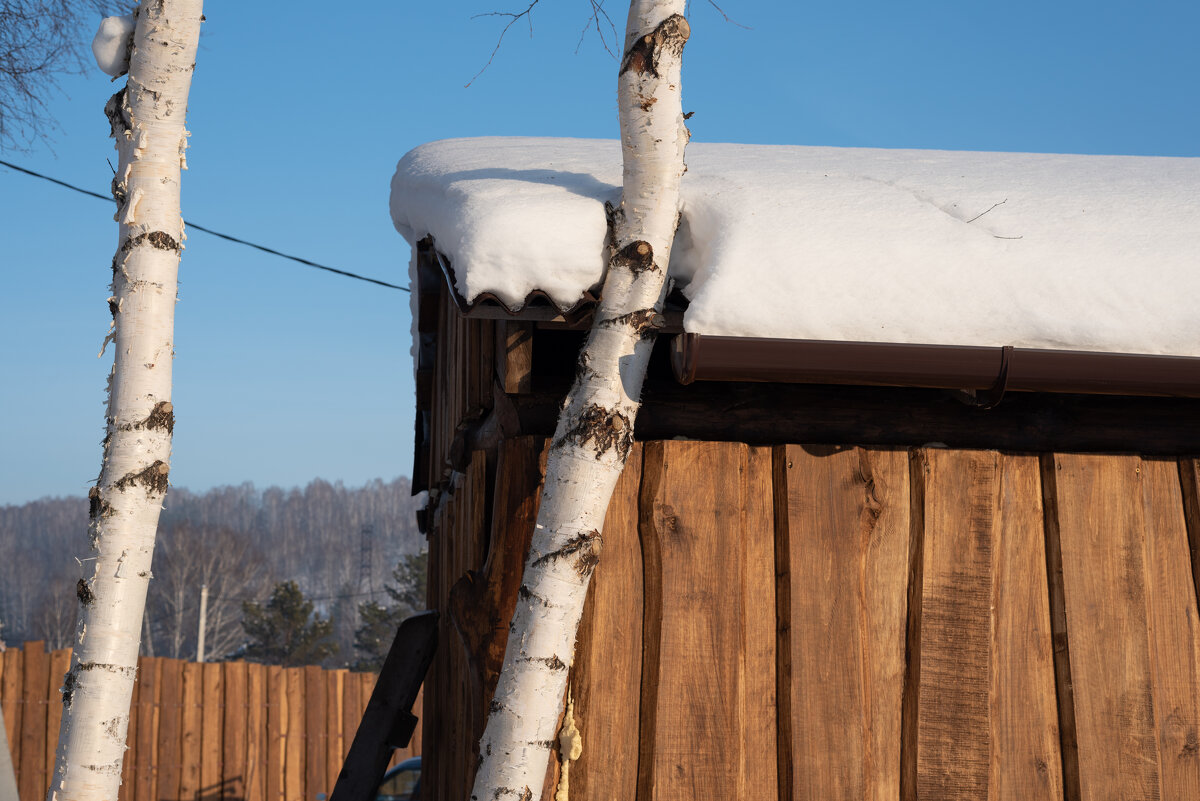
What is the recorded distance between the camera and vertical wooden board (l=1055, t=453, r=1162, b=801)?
2.60 meters

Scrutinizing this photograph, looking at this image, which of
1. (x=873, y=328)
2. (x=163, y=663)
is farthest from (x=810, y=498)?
(x=163, y=663)

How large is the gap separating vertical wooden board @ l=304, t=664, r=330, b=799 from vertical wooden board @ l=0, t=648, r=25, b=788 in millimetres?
2692

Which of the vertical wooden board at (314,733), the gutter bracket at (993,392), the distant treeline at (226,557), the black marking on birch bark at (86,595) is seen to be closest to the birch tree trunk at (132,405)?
the black marking on birch bark at (86,595)

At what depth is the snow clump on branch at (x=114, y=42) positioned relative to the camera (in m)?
2.48

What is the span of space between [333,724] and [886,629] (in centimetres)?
947

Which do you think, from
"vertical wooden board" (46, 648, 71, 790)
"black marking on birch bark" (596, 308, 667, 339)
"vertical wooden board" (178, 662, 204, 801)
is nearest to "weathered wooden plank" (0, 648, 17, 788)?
"vertical wooden board" (46, 648, 71, 790)

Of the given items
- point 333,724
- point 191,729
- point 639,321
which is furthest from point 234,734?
point 639,321

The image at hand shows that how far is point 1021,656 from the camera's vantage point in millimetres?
2623

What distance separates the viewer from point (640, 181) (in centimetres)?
228

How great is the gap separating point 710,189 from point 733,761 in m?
1.49

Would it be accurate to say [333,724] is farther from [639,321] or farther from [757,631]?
[639,321]

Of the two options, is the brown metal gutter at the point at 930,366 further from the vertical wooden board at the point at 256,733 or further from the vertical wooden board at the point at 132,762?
the vertical wooden board at the point at 132,762

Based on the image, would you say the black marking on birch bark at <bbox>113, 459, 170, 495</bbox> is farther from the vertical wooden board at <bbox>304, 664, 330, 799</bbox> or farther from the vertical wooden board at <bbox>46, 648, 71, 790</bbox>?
the vertical wooden board at <bbox>304, 664, 330, 799</bbox>

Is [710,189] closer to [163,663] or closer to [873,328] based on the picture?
[873,328]
